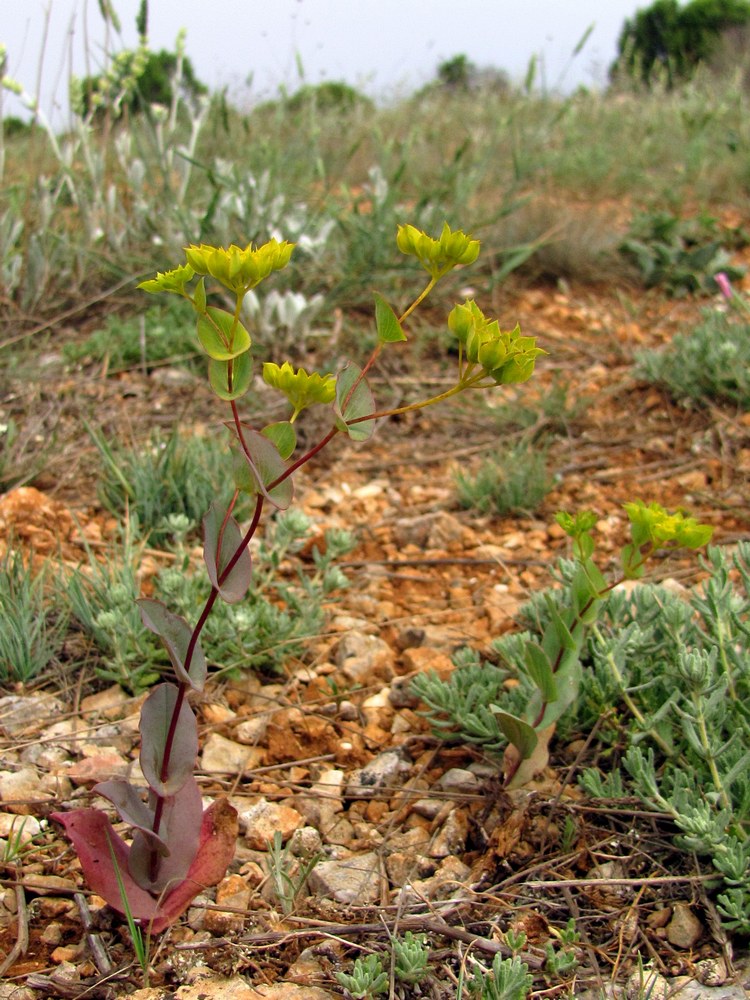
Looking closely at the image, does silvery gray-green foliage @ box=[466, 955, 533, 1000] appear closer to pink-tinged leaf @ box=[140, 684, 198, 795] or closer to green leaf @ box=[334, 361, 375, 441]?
pink-tinged leaf @ box=[140, 684, 198, 795]

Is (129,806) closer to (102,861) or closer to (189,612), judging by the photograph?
(102,861)

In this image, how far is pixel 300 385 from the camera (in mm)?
1095

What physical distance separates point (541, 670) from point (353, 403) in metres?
0.56

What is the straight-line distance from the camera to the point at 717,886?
4.46 ft

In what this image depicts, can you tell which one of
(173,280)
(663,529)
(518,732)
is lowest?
(518,732)

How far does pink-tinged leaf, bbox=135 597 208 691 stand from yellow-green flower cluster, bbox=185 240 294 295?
1.37 ft

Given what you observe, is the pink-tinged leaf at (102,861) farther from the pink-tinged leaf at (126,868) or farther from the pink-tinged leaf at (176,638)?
the pink-tinged leaf at (176,638)

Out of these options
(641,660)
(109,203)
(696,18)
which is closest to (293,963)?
(641,660)

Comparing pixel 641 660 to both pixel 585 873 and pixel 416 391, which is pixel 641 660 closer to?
pixel 585 873

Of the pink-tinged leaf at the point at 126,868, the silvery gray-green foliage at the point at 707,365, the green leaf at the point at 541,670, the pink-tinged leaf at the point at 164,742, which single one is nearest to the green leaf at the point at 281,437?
the pink-tinged leaf at the point at 164,742

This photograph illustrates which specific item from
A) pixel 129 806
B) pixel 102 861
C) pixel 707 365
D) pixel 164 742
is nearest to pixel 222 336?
pixel 164 742

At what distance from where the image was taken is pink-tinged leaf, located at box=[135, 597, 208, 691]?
1.12 meters

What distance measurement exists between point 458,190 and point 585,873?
3.22m

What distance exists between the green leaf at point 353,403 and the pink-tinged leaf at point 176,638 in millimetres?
343
